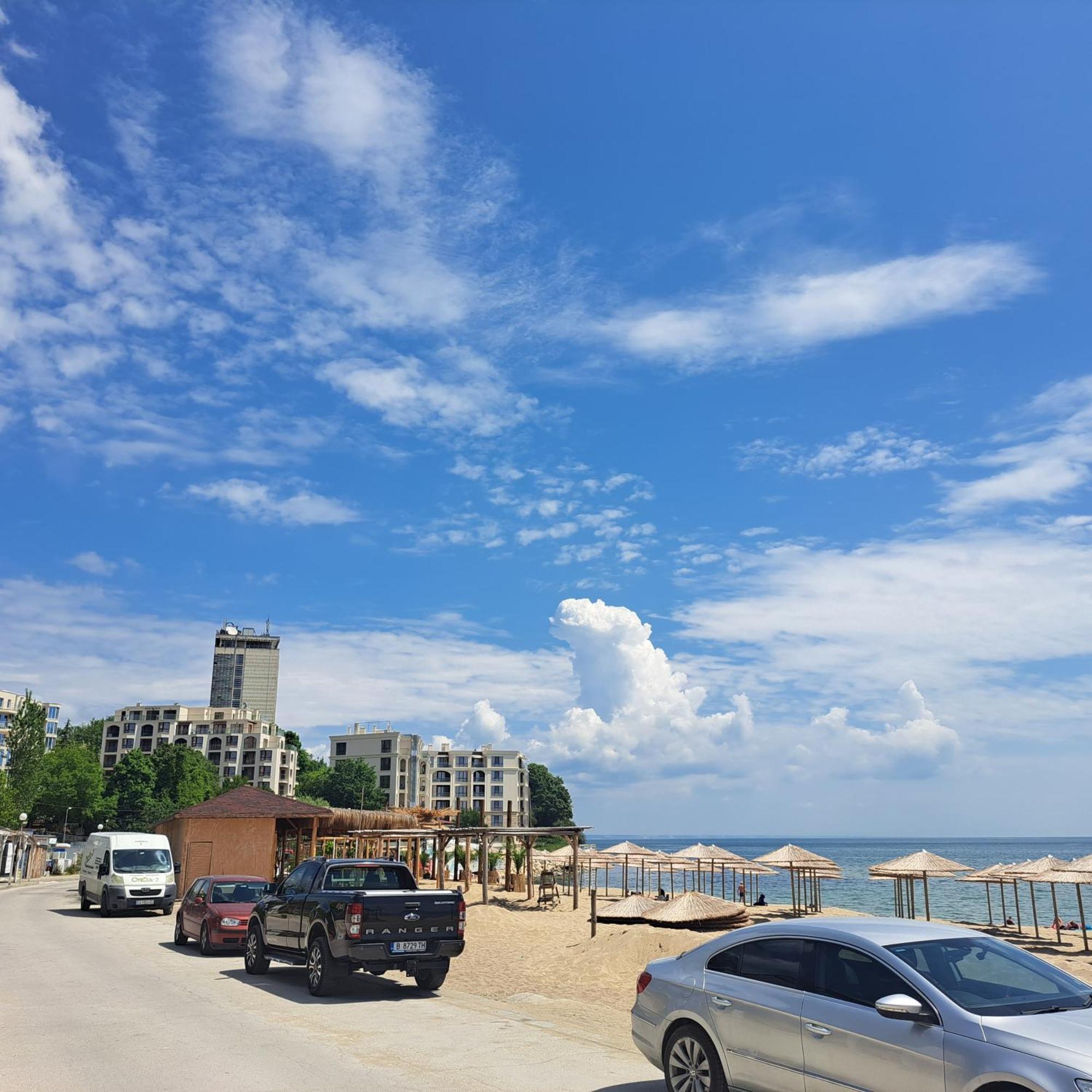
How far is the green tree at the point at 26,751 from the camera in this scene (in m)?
76.0

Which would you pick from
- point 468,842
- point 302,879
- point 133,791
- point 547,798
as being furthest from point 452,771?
point 302,879

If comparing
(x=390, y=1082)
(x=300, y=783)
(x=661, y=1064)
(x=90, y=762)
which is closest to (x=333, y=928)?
(x=390, y=1082)

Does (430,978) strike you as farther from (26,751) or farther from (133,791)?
(133,791)

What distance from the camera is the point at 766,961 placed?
7188 mm

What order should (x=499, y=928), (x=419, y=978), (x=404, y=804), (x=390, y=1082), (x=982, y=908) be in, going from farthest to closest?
1. (x=404, y=804)
2. (x=982, y=908)
3. (x=499, y=928)
4. (x=419, y=978)
5. (x=390, y=1082)

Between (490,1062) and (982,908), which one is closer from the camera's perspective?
(490,1062)

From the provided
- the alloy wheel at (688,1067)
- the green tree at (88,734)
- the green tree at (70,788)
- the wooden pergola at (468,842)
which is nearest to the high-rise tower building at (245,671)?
the green tree at (88,734)

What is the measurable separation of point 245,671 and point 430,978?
152 meters

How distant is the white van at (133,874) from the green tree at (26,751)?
175 ft

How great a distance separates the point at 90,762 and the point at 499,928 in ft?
278

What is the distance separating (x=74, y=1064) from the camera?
9.15 metres

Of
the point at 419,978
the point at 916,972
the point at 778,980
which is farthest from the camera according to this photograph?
the point at 419,978

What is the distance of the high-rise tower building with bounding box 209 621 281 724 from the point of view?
157 m

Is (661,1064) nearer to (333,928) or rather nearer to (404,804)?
(333,928)
